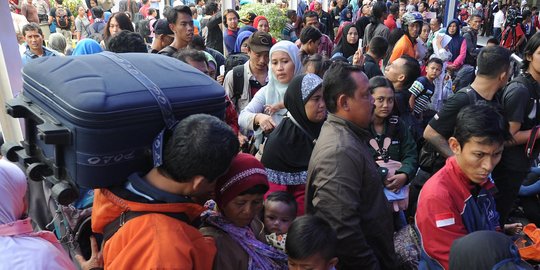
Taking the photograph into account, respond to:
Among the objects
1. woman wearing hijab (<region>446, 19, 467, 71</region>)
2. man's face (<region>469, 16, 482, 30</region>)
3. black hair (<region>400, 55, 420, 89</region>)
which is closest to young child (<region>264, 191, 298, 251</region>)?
black hair (<region>400, 55, 420, 89</region>)

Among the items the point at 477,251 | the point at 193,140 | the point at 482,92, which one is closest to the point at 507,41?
the point at 482,92

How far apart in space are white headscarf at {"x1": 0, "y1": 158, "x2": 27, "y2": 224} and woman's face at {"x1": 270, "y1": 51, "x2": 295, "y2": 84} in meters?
2.03

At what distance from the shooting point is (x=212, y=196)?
6.03 feet

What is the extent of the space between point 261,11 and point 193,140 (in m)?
6.85

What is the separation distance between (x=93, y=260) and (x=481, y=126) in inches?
76.0

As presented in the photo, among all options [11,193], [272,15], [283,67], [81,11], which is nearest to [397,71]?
[283,67]

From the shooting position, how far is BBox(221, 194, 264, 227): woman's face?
1767 millimetres

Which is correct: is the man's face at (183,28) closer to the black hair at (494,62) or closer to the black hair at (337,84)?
the black hair at (337,84)

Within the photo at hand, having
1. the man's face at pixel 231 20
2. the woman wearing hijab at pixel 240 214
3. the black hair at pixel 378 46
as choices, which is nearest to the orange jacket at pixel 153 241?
the woman wearing hijab at pixel 240 214

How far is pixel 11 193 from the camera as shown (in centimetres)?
178

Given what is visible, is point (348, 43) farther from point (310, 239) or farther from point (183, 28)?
point (310, 239)

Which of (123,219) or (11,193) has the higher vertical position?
(123,219)

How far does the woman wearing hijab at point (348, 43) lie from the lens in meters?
7.26

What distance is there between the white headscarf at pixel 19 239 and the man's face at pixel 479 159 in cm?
192
